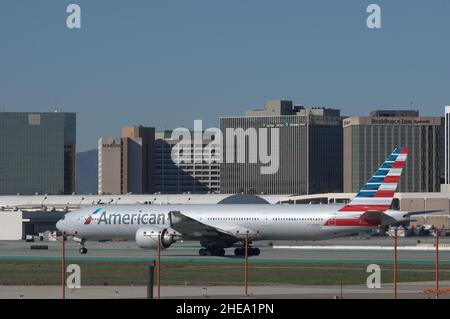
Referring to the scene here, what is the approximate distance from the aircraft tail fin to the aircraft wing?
337 inches

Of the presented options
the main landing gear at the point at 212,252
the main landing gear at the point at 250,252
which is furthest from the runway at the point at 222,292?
the main landing gear at the point at 212,252

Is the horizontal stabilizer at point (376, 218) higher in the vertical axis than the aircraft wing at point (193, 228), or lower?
higher

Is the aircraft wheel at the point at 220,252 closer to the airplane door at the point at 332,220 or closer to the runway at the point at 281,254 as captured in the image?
the runway at the point at 281,254

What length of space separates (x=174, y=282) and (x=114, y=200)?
138 m

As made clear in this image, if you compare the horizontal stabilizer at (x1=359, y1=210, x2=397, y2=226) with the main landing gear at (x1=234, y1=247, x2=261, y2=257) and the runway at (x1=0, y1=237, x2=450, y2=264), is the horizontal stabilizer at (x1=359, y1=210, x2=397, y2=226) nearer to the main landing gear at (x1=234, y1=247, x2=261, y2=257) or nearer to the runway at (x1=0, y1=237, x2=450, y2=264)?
the runway at (x1=0, y1=237, x2=450, y2=264)

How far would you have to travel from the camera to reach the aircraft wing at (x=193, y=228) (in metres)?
83.2

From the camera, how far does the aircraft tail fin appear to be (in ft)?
278

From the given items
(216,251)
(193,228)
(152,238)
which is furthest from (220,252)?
(152,238)

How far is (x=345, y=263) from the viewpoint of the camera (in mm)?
69500

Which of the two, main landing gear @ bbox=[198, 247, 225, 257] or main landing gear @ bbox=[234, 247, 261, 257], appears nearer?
main landing gear @ bbox=[234, 247, 261, 257]

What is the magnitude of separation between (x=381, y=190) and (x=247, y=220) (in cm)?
1000

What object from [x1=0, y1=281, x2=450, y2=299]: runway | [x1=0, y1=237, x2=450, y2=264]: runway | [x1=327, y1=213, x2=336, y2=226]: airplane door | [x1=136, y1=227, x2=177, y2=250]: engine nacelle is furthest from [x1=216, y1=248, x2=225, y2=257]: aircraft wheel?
[x1=0, y1=281, x2=450, y2=299]: runway

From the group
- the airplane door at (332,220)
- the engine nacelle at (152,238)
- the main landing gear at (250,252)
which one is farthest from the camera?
the airplane door at (332,220)
